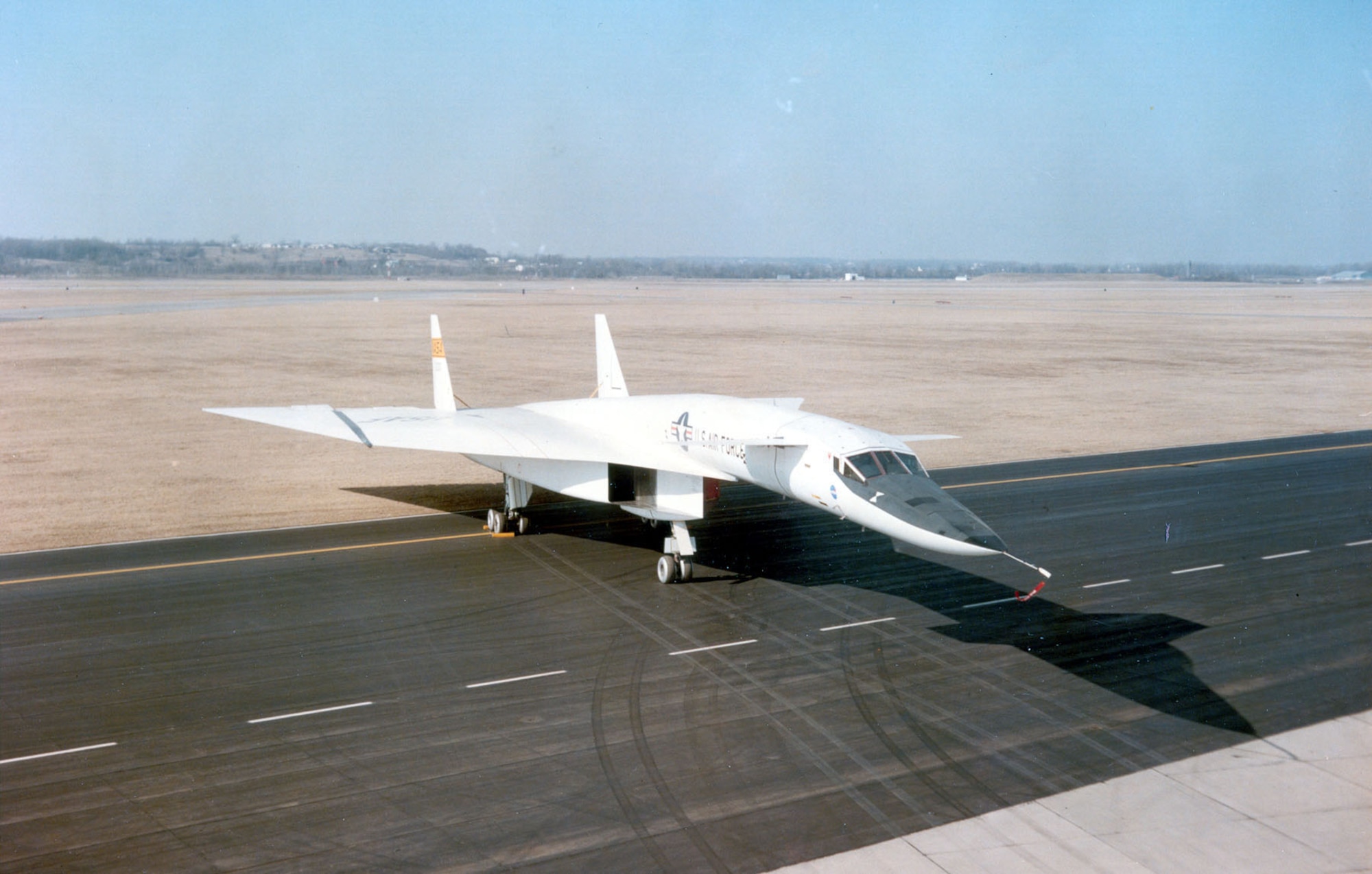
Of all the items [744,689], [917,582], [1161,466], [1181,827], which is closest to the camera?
[1181,827]

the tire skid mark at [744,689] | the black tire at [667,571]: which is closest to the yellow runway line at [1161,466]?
the black tire at [667,571]

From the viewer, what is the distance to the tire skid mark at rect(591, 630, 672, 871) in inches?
423

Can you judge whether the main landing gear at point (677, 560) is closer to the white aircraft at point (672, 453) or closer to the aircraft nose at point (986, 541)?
the white aircraft at point (672, 453)

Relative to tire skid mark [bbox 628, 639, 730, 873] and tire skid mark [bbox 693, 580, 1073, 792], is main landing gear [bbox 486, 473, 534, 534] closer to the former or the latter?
tire skid mark [bbox 693, 580, 1073, 792]

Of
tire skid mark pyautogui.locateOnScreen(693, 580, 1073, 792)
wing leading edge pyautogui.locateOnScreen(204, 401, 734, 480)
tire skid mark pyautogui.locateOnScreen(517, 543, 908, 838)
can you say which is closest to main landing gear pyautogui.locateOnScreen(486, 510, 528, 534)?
tire skid mark pyautogui.locateOnScreen(517, 543, 908, 838)

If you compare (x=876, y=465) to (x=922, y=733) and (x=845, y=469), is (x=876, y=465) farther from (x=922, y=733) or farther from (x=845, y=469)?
(x=922, y=733)

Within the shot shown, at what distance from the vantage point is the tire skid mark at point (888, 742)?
1171 cm

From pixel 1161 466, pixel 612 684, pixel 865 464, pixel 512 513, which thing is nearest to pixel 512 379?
pixel 512 513

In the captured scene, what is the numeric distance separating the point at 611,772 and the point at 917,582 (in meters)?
10.1

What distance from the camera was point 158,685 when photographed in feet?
49.2

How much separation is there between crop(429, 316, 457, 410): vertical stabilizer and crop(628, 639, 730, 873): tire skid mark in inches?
486

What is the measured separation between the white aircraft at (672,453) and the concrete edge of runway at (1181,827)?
385 cm

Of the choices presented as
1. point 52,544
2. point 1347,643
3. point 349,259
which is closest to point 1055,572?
point 1347,643

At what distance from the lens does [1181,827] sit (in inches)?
443
